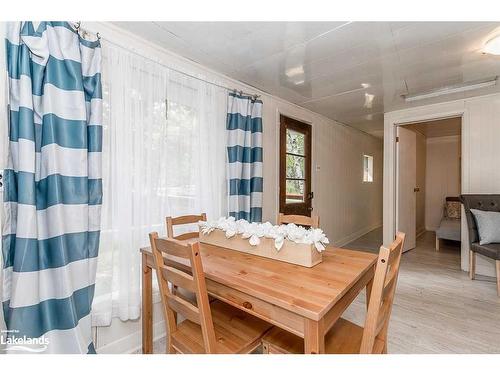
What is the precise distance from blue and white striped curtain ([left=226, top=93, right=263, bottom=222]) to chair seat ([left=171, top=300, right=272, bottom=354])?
1172 mm

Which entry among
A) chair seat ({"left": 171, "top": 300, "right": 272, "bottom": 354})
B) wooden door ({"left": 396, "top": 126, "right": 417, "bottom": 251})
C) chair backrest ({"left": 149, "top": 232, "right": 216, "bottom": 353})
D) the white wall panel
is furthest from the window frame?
chair backrest ({"left": 149, "top": 232, "right": 216, "bottom": 353})

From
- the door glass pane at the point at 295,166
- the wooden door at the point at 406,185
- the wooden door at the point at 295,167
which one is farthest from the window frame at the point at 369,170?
the door glass pane at the point at 295,166

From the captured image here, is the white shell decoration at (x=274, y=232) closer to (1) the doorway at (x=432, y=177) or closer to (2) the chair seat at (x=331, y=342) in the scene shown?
(2) the chair seat at (x=331, y=342)

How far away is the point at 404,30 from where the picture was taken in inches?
68.9

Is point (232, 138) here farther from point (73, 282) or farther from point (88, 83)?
point (73, 282)

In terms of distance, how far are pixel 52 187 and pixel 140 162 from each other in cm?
57

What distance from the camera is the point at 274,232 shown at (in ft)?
4.66

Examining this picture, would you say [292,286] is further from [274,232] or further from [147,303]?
[147,303]

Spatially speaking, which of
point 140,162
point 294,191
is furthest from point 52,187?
point 294,191

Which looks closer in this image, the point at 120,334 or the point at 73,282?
the point at 73,282

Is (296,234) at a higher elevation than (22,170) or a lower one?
lower

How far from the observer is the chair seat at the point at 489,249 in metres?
2.50
